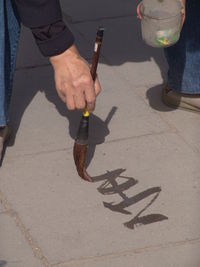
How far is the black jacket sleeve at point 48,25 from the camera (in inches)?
122

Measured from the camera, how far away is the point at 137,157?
384 cm

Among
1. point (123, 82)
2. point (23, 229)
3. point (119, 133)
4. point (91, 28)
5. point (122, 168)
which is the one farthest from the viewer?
point (91, 28)

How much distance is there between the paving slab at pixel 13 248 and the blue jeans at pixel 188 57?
131 centimetres

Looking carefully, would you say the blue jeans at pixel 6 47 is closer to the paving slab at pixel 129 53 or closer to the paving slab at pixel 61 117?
the paving slab at pixel 61 117

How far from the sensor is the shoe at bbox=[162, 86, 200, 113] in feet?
13.8

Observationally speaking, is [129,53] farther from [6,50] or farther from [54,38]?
[54,38]

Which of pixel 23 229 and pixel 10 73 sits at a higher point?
pixel 10 73

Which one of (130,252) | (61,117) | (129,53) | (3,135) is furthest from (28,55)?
(130,252)

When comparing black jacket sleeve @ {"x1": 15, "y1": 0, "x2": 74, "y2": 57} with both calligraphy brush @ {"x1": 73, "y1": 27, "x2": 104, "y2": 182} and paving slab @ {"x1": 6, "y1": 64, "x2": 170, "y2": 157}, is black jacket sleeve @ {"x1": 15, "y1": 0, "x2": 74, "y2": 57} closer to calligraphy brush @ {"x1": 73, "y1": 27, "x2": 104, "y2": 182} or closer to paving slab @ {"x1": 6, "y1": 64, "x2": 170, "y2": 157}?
calligraphy brush @ {"x1": 73, "y1": 27, "x2": 104, "y2": 182}

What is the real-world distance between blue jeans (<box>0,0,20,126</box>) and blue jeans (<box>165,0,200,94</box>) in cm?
90

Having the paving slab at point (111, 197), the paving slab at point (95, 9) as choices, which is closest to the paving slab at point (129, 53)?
the paving slab at point (95, 9)

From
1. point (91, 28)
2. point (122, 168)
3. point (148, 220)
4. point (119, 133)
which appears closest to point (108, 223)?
point (148, 220)

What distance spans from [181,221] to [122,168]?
0.50 meters

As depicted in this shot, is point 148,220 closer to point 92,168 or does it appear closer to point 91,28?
point 92,168
